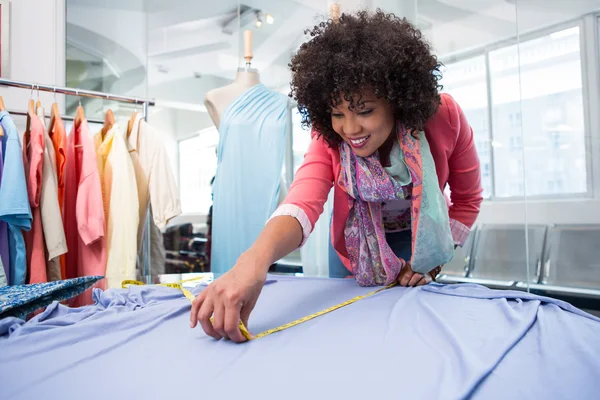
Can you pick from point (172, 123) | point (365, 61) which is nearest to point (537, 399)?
point (365, 61)

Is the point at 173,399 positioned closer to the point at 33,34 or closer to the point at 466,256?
the point at 33,34

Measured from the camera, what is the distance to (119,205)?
185 centimetres

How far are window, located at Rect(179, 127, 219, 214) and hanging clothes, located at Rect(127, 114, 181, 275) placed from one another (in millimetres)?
2001

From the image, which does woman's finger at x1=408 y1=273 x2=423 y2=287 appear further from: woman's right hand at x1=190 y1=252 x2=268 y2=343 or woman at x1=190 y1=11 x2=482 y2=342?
woman's right hand at x1=190 y1=252 x2=268 y2=343

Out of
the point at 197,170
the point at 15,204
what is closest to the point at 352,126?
the point at 15,204

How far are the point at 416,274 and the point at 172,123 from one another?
3355mm

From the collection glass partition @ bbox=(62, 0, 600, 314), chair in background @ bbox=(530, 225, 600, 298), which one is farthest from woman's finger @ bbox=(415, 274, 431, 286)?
chair in background @ bbox=(530, 225, 600, 298)

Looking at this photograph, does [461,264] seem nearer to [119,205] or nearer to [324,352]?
[119,205]

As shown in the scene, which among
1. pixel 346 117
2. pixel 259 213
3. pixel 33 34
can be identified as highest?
pixel 33 34

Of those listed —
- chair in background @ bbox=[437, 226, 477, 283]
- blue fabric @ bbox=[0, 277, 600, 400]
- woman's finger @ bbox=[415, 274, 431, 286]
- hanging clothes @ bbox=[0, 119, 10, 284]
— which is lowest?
chair in background @ bbox=[437, 226, 477, 283]

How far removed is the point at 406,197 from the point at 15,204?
1.36 m

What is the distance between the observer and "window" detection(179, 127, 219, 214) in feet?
13.5

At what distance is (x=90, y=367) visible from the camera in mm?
619

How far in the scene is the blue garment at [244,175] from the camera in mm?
2023
